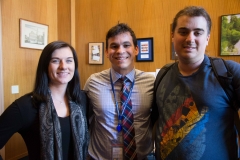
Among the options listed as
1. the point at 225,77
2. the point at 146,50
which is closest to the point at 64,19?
the point at 146,50

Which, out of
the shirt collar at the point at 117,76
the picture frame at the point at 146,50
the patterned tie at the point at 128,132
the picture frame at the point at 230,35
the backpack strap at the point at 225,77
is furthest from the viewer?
the picture frame at the point at 146,50

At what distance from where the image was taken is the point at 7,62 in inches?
114

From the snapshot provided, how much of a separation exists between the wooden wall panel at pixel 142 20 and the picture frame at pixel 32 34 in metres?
0.62

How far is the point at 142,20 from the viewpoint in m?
3.03

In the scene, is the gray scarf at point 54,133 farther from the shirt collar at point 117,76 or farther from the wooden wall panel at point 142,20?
the wooden wall panel at point 142,20

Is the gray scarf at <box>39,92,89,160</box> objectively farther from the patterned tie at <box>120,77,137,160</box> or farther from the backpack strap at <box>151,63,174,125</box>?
the backpack strap at <box>151,63,174,125</box>

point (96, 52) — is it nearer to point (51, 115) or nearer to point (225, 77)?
point (51, 115)

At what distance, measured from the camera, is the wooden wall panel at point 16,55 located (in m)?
2.86

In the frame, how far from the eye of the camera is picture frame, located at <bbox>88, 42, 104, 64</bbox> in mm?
3412

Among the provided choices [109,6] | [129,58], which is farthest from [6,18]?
[129,58]

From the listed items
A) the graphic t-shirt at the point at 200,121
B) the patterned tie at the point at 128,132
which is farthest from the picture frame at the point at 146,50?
the graphic t-shirt at the point at 200,121

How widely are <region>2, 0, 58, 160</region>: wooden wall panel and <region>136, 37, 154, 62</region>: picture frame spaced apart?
6.11ft

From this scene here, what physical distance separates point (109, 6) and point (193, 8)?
7.86ft

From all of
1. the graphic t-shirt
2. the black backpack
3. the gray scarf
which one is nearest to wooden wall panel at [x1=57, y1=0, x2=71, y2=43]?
the gray scarf
